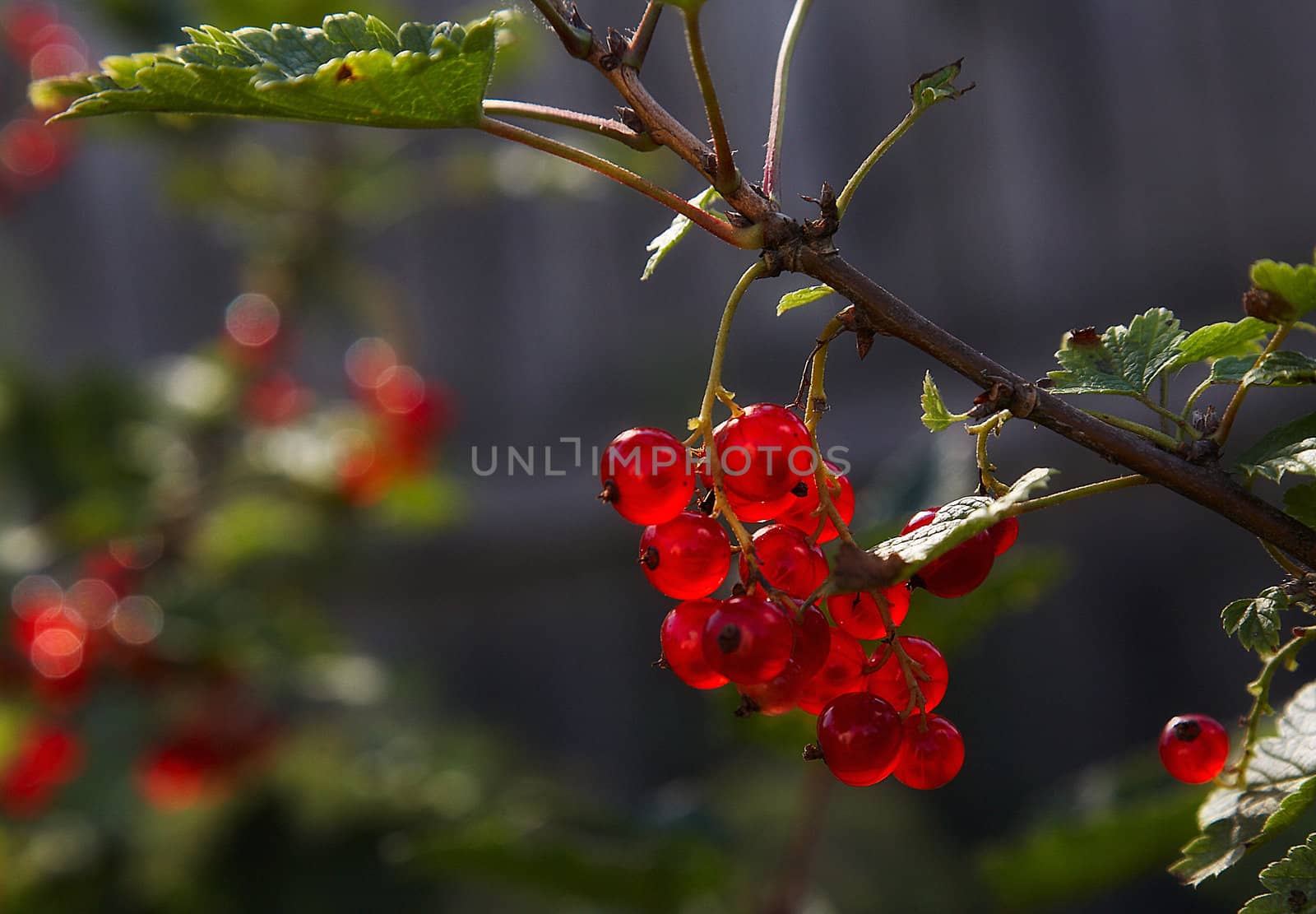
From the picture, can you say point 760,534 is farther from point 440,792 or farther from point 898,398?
point 898,398

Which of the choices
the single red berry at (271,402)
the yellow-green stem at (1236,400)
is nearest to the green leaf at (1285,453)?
the yellow-green stem at (1236,400)

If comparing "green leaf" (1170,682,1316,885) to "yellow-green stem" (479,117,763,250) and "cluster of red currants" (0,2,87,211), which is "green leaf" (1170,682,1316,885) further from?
"cluster of red currants" (0,2,87,211)

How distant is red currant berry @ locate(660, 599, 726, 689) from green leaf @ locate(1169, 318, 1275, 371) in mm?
275

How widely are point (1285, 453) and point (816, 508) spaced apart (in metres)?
0.23

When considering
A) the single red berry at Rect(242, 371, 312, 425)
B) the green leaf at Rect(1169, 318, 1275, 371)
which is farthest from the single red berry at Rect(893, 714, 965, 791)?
the single red berry at Rect(242, 371, 312, 425)

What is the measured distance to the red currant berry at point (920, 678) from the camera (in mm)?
586

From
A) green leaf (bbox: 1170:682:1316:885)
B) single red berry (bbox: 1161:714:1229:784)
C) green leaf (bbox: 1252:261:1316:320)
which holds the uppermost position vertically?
green leaf (bbox: 1252:261:1316:320)

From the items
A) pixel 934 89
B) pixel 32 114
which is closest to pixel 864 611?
pixel 934 89

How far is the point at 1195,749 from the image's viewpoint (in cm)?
61

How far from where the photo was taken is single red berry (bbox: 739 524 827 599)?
56cm

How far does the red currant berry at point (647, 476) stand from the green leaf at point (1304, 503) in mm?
300

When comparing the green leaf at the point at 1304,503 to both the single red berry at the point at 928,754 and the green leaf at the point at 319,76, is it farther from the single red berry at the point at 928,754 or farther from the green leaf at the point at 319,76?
the green leaf at the point at 319,76

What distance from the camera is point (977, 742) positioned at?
2.16 meters

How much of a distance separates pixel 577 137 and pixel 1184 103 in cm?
118
